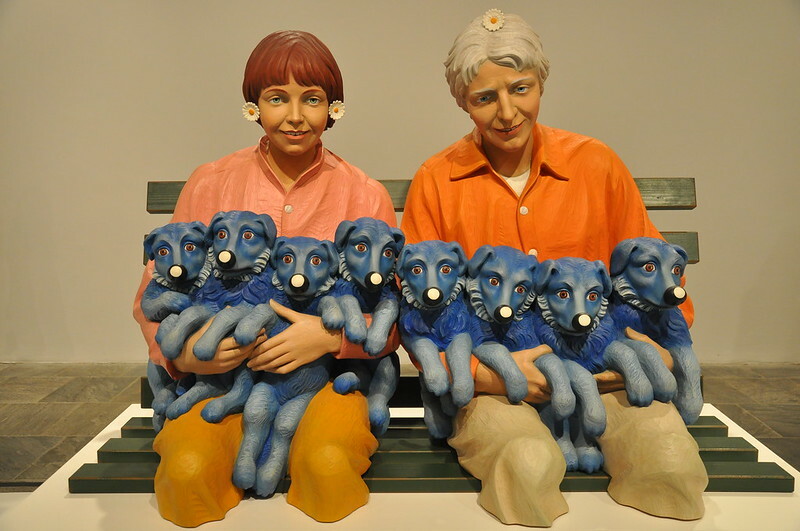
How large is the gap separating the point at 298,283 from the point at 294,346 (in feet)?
0.56

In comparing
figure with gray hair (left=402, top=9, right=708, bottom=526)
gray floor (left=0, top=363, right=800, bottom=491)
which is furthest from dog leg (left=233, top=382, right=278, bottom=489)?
gray floor (left=0, top=363, right=800, bottom=491)

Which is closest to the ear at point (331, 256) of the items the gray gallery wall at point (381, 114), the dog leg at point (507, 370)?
the dog leg at point (507, 370)

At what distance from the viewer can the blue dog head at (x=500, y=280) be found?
1606mm

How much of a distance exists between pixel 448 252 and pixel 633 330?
0.53 metres

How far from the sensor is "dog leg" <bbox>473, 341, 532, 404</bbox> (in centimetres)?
158

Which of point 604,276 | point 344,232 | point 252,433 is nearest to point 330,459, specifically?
point 252,433

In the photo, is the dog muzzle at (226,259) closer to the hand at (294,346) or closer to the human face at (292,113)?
the hand at (294,346)

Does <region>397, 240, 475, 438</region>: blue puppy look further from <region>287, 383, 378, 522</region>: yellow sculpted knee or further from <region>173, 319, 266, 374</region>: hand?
<region>173, 319, 266, 374</region>: hand

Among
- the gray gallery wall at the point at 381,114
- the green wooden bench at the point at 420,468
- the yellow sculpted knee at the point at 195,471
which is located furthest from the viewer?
the gray gallery wall at the point at 381,114

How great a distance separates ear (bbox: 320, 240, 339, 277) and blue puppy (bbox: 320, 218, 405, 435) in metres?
A: 0.01

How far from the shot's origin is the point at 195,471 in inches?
58.3

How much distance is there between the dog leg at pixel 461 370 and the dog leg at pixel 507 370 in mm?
49

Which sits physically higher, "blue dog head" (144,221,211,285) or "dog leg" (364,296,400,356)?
"blue dog head" (144,221,211,285)

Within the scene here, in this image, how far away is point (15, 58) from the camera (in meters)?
3.55
